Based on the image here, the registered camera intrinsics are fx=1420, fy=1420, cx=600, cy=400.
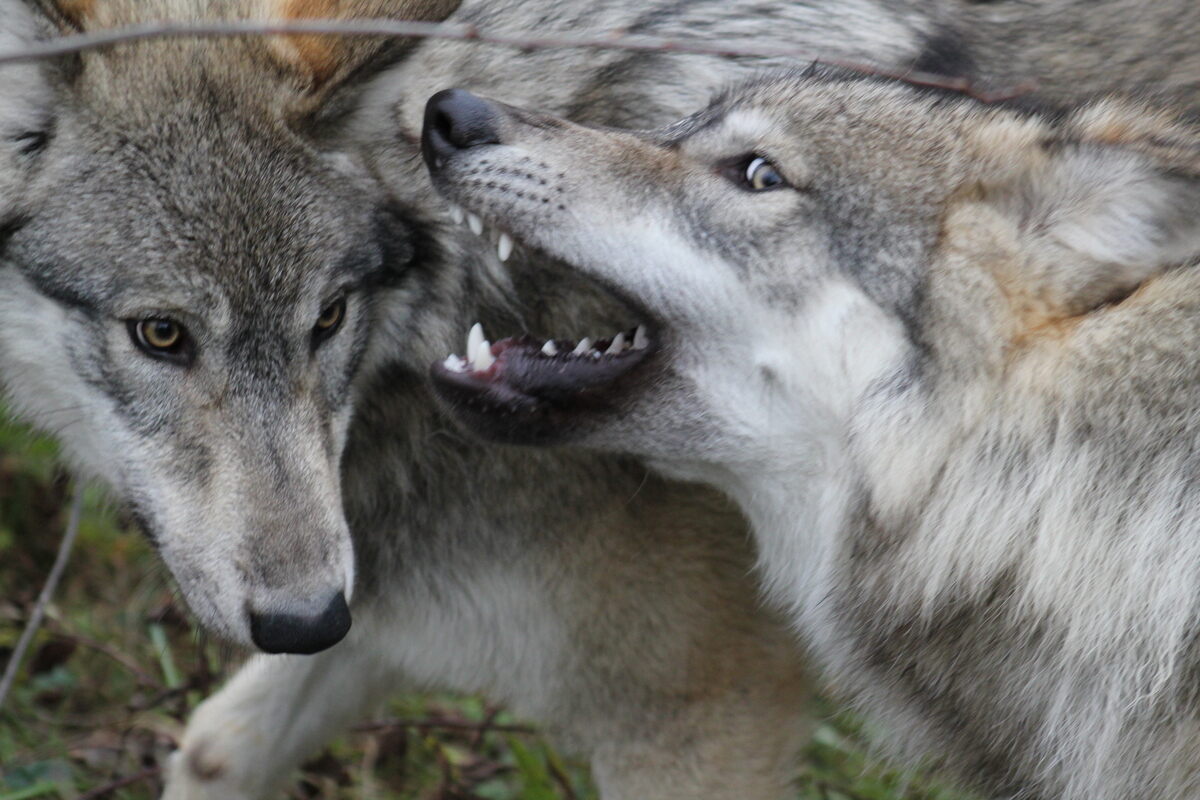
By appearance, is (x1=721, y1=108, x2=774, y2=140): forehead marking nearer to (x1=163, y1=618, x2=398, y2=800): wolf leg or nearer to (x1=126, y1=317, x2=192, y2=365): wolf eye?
(x1=126, y1=317, x2=192, y2=365): wolf eye

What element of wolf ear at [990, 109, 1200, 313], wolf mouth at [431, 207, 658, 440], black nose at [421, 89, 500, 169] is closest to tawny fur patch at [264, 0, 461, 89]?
black nose at [421, 89, 500, 169]

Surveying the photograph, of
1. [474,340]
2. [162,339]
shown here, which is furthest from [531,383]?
[162,339]

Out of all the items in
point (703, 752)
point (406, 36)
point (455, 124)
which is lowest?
point (703, 752)

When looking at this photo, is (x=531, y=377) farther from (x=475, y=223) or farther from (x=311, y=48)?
(x=311, y=48)

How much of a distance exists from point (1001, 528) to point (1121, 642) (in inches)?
10.4

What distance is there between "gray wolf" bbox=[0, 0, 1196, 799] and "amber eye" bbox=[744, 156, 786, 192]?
1.43ft

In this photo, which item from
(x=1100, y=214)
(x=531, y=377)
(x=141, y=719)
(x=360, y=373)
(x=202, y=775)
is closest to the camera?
(x=1100, y=214)

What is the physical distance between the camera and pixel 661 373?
2.56m

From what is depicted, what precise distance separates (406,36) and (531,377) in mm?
646

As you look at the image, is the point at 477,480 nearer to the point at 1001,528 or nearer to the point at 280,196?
the point at 280,196

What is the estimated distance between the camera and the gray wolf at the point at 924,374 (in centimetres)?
229

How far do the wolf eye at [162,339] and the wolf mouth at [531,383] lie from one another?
441 millimetres

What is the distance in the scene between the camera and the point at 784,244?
2502 mm

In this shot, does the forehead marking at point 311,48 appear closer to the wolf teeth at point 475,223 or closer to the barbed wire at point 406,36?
the barbed wire at point 406,36
